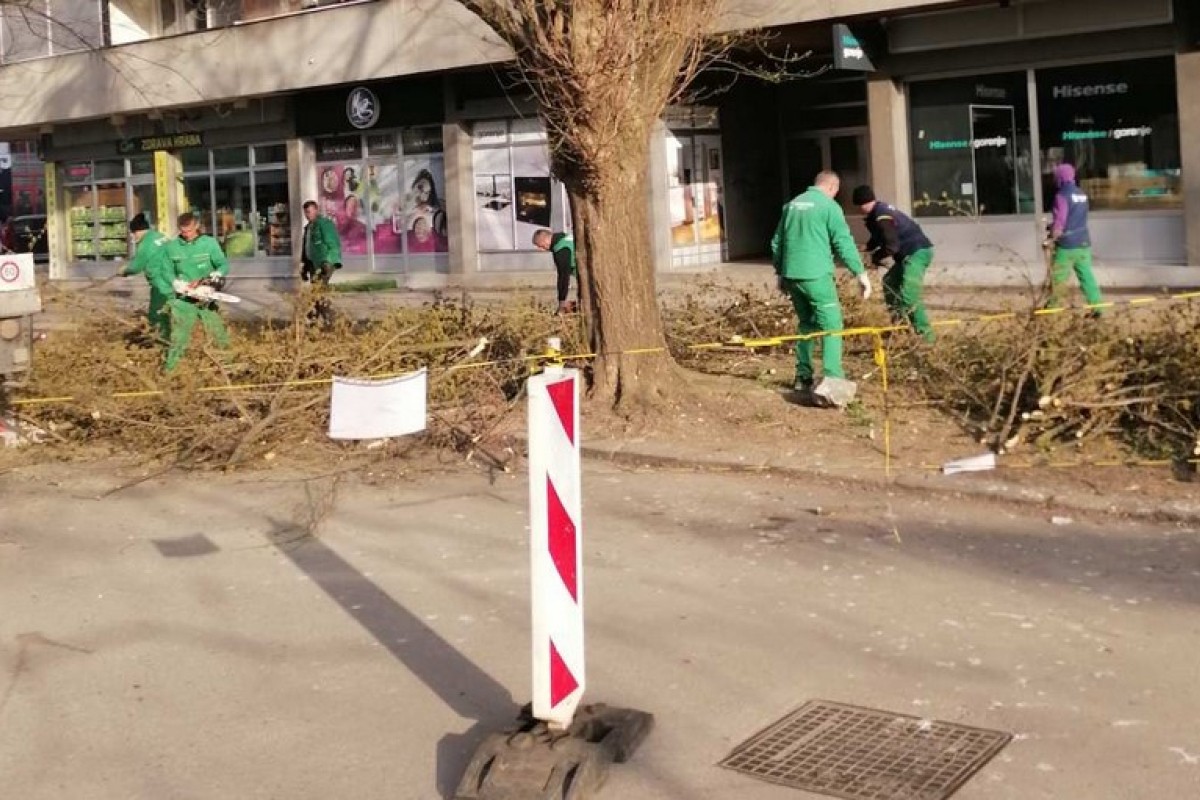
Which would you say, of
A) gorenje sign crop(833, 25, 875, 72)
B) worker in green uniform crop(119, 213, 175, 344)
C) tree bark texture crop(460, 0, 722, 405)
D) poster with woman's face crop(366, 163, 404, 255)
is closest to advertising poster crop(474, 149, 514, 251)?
poster with woman's face crop(366, 163, 404, 255)

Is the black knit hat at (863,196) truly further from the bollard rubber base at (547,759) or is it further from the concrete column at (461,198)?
the concrete column at (461,198)

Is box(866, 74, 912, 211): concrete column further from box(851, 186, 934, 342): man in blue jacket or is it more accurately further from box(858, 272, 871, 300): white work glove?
box(858, 272, 871, 300): white work glove

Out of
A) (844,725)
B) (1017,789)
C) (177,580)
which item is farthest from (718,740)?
(177,580)

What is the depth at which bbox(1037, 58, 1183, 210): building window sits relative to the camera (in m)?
20.9

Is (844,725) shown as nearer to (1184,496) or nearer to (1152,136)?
(1184,496)

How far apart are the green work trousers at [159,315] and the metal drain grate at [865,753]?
877cm

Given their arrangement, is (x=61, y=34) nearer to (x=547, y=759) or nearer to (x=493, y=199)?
(x=493, y=199)

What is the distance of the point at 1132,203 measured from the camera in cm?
2141

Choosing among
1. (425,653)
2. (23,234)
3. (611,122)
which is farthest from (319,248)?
(23,234)

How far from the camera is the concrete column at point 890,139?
23266mm

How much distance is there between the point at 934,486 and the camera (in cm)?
863

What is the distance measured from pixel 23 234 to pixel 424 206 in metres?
17.3

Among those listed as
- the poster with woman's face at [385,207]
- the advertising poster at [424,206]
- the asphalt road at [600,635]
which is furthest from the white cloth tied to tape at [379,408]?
the poster with woman's face at [385,207]

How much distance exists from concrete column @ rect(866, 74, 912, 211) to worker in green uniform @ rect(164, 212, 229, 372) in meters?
12.2
